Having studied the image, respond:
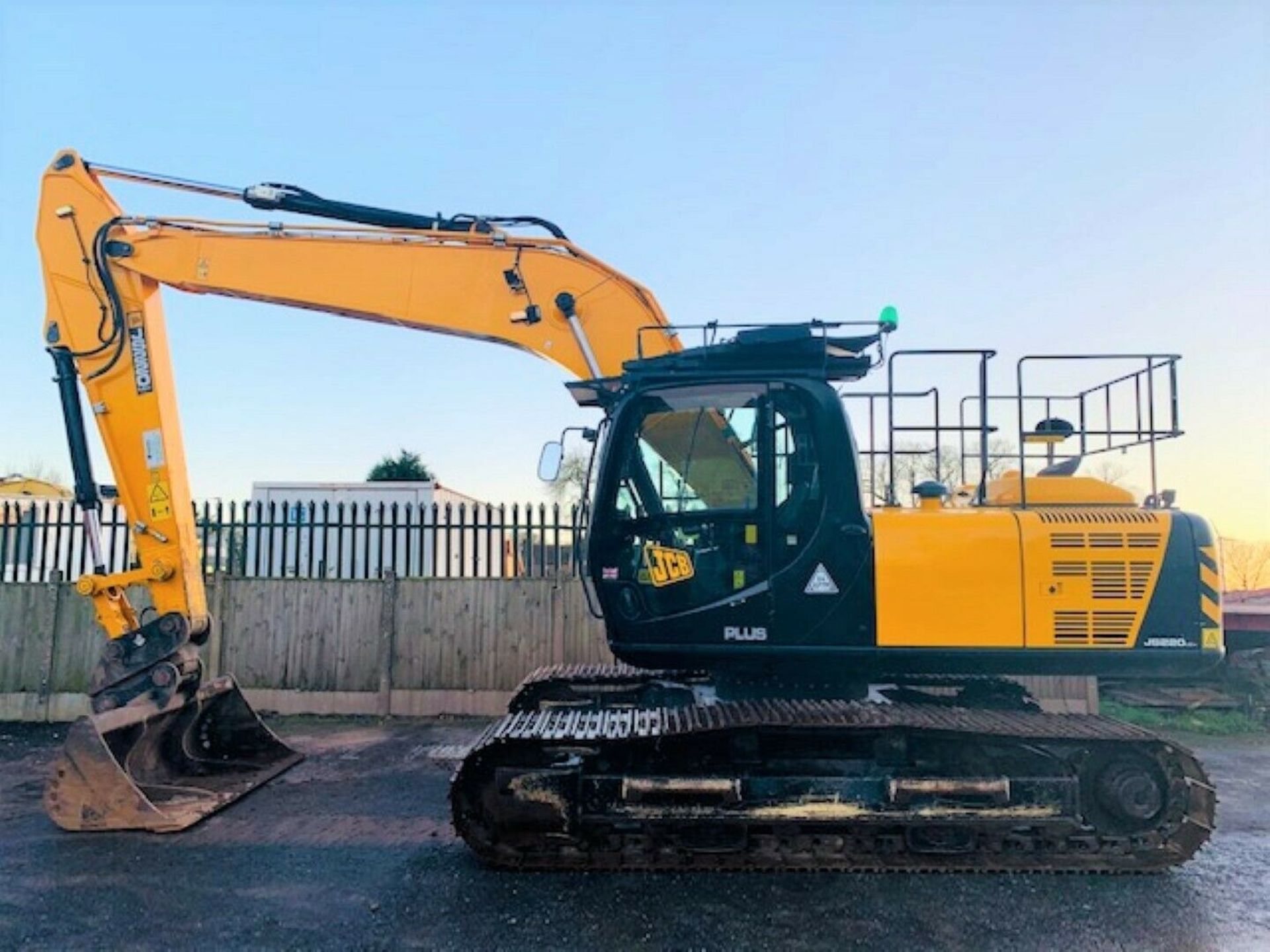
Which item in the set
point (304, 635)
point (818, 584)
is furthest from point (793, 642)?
point (304, 635)

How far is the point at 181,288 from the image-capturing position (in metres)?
6.08

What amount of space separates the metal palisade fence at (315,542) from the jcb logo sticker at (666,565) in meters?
4.54

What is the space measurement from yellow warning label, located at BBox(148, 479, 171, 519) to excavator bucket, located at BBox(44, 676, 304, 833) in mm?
1330

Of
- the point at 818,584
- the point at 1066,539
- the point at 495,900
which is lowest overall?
the point at 495,900

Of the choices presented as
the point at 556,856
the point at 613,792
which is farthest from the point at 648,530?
the point at 556,856

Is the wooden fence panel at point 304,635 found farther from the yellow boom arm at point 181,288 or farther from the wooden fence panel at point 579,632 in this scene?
the yellow boom arm at point 181,288

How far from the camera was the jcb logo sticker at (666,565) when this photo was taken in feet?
15.6

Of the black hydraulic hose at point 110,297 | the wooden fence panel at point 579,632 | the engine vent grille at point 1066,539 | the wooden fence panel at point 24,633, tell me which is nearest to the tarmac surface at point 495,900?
the engine vent grille at point 1066,539

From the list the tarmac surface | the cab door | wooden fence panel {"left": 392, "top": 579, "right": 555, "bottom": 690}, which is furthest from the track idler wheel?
wooden fence panel {"left": 392, "top": 579, "right": 555, "bottom": 690}

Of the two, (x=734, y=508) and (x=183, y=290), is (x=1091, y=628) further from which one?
(x=183, y=290)

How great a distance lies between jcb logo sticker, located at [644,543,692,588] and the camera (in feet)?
15.6

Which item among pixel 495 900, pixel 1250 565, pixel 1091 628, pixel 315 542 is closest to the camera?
pixel 495 900

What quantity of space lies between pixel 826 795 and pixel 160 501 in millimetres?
4948

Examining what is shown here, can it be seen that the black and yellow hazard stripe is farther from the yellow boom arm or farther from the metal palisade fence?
the metal palisade fence
